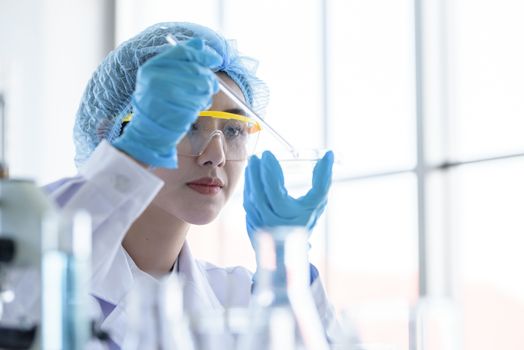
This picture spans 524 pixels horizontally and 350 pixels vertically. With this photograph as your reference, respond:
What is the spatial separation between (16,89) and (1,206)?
3.86 meters

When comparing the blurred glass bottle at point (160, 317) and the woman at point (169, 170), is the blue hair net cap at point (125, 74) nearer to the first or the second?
the woman at point (169, 170)

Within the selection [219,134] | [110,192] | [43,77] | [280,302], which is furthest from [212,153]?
[43,77]

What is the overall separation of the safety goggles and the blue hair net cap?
0.09 metres

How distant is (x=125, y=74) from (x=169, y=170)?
29 cm

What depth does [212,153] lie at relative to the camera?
1.72 m

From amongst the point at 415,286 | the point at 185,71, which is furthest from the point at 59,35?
the point at 185,71

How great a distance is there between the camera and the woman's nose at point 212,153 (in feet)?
5.63

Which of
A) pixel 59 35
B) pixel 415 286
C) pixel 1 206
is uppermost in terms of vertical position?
pixel 59 35

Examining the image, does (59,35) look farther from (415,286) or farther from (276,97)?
(415,286)

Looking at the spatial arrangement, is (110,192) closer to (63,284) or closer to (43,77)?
(63,284)

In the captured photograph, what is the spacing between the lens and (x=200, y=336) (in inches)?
36.6

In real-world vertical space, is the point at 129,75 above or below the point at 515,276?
above

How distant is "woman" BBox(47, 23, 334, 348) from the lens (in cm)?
132

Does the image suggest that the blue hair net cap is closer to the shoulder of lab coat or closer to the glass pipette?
the glass pipette
